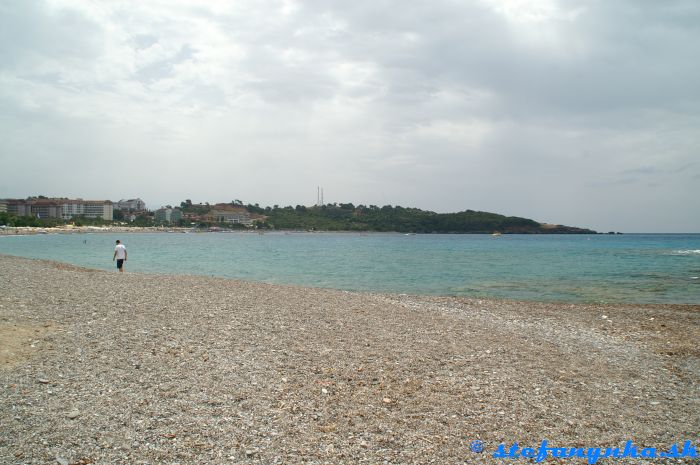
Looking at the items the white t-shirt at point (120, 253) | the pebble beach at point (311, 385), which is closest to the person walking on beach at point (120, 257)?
the white t-shirt at point (120, 253)

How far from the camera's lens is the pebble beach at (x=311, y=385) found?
566cm

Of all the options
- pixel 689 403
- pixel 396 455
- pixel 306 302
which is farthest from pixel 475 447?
pixel 306 302

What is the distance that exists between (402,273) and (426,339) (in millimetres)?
25110

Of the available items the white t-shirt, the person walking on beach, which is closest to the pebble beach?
the person walking on beach

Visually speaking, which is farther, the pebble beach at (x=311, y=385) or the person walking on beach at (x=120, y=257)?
the person walking on beach at (x=120, y=257)

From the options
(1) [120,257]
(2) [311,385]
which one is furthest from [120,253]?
(2) [311,385]

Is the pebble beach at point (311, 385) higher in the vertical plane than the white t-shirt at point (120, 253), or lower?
lower

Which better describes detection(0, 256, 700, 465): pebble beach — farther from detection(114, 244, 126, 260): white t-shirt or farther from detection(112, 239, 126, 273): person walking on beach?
detection(114, 244, 126, 260): white t-shirt

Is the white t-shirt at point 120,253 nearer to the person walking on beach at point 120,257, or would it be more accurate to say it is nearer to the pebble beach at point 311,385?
the person walking on beach at point 120,257

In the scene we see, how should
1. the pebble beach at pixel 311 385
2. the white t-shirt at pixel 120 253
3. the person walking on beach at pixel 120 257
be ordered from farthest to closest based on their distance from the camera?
the white t-shirt at pixel 120 253
the person walking on beach at pixel 120 257
the pebble beach at pixel 311 385

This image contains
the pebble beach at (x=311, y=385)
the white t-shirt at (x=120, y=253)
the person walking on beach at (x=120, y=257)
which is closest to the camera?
the pebble beach at (x=311, y=385)

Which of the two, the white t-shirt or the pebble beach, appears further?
the white t-shirt

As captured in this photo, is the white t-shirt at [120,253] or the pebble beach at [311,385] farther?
the white t-shirt at [120,253]

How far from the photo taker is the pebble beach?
5.66 meters
